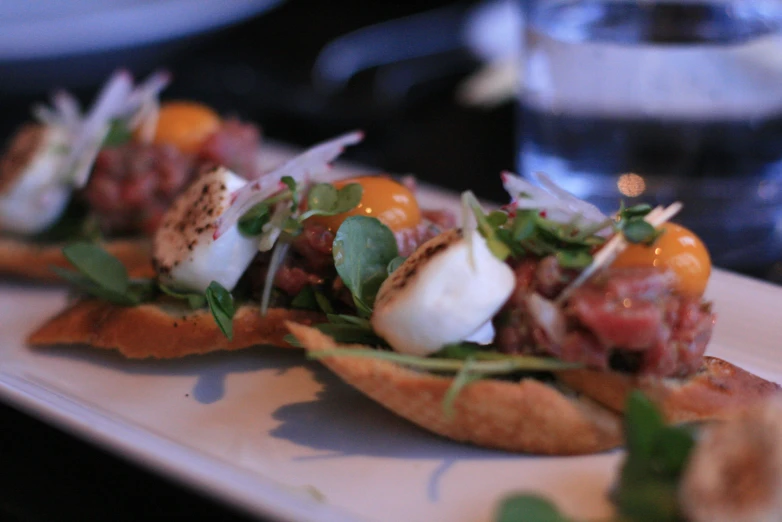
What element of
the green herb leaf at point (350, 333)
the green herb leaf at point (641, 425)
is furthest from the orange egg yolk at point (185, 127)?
the green herb leaf at point (641, 425)

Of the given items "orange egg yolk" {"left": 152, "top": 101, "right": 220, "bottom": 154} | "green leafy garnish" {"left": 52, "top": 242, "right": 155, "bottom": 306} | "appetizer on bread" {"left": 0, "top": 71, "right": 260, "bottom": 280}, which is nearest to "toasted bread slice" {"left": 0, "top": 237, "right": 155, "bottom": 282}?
"appetizer on bread" {"left": 0, "top": 71, "right": 260, "bottom": 280}

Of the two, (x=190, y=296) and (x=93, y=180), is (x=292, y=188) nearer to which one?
(x=190, y=296)

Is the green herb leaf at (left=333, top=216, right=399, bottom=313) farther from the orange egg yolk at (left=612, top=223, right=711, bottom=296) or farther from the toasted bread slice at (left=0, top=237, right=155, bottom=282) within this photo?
the toasted bread slice at (left=0, top=237, right=155, bottom=282)

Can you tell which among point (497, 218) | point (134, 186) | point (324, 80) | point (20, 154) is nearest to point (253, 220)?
point (497, 218)

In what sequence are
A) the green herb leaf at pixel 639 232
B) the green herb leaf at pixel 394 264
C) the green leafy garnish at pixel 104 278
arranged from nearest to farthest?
the green herb leaf at pixel 639 232
the green herb leaf at pixel 394 264
the green leafy garnish at pixel 104 278

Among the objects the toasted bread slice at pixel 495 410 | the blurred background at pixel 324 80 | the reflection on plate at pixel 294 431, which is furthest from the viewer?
the blurred background at pixel 324 80

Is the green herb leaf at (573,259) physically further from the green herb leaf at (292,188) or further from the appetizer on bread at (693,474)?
the green herb leaf at (292,188)
